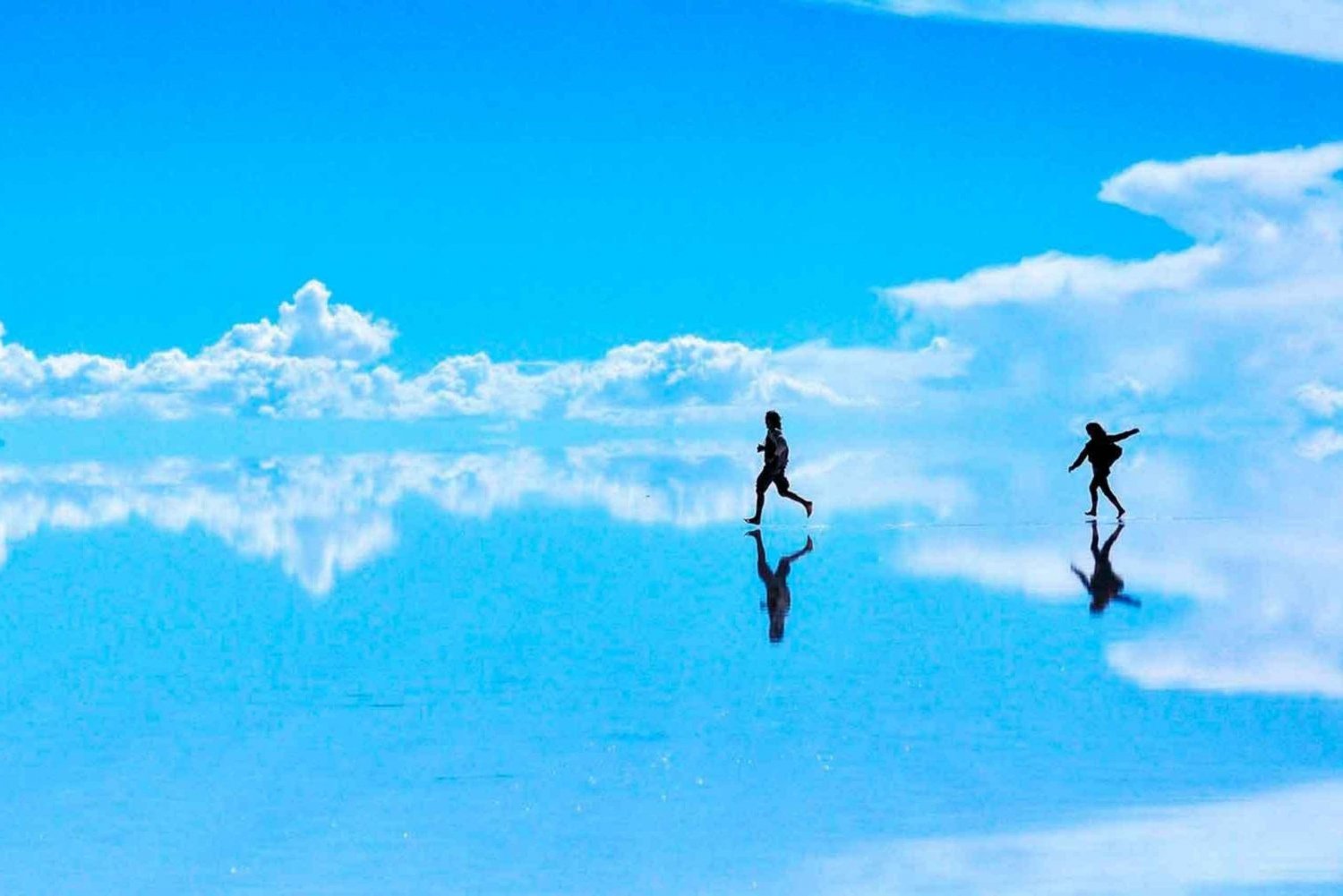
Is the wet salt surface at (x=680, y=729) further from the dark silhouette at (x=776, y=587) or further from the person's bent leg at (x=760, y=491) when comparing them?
the person's bent leg at (x=760, y=491)

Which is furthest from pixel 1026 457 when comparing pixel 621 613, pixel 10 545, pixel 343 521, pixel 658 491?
pixel 621 613

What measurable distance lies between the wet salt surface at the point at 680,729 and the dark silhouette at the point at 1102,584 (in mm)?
157

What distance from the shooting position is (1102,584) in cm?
1548

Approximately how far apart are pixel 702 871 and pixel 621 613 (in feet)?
25.4

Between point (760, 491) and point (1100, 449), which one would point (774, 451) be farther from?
point (1100, 449)

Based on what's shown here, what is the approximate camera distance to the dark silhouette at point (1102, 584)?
46.1ft

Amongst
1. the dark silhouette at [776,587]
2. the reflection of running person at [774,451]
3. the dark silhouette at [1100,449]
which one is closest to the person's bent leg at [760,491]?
the reflection of running person at [774,451]

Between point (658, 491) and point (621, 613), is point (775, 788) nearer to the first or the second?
point (621, 613)

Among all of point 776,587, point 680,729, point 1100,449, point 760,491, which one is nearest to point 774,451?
point 760,491

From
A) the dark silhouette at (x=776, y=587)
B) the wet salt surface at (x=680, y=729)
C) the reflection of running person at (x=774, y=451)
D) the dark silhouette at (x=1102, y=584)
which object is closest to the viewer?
the wet salt surface at (x=680, y=729)

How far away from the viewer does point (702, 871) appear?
20.9 feet

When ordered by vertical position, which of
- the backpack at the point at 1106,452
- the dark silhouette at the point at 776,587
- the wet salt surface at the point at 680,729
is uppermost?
the backpack at the point at 1106,452

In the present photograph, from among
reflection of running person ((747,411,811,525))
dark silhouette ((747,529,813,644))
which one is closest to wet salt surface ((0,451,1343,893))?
dark silhouette ((747,529,813,644))

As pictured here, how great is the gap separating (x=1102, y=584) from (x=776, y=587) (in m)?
3.43
